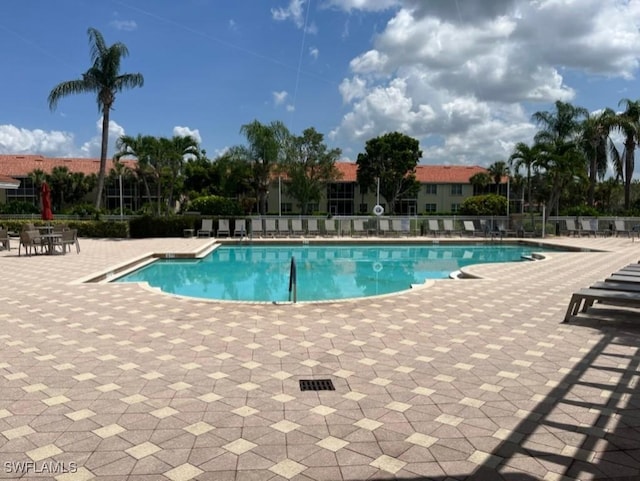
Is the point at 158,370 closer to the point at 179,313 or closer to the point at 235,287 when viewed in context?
the point at 179,313

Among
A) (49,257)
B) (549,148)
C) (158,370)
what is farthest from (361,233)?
(158,370)

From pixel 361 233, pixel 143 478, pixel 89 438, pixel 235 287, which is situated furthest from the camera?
pixel 361 233

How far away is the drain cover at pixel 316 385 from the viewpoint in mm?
3979

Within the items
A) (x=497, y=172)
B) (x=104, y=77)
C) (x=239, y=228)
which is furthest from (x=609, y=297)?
(x=497, y=172)

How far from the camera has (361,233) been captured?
23734 millimetres

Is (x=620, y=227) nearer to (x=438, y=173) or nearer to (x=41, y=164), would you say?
(x=438, y=173)

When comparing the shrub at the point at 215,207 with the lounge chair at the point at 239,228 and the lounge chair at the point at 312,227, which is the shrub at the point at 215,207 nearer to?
the lounge chair at the point at 239,228

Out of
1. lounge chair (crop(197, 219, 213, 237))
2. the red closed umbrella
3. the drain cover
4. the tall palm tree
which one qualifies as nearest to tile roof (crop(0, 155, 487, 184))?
the tall palm tree

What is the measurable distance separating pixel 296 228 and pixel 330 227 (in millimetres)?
1590

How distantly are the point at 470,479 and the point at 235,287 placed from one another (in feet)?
30.2

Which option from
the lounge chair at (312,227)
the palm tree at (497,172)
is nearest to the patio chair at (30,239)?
the lounge chair at (312,227)

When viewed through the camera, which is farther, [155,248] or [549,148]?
[549,148]

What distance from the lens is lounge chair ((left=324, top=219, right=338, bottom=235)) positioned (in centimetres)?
2344

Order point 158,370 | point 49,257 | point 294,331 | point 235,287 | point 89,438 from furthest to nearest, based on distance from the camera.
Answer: point 49,257 → point 235,287 → point 294,331 → point 158,370 → point 89,438
